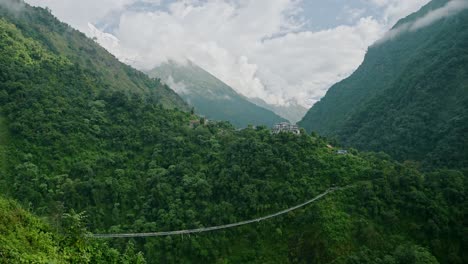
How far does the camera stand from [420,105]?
65.4 metres

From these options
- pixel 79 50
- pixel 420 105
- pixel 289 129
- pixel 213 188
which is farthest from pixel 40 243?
pixel 79 50

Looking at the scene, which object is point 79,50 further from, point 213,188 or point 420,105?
point 420,105

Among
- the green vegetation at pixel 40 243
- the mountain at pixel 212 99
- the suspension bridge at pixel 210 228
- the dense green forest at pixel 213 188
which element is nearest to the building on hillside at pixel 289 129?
the dense green forest at pixel 213 188

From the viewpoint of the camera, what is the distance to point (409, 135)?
199 feet

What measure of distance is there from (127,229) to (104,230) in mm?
1771

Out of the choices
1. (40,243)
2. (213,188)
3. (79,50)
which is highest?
(79,50)

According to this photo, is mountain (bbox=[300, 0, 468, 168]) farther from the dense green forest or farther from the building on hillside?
the dense green forest

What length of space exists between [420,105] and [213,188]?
4578 centimetres

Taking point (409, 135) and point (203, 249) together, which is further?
point (409, 135)

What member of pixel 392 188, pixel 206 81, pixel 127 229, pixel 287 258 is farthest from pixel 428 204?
pixel 206 81

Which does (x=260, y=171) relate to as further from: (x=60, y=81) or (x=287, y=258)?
(x=60, y=81)

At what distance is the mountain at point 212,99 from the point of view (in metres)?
142

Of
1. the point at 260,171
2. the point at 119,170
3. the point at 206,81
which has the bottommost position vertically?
the point at 119,170

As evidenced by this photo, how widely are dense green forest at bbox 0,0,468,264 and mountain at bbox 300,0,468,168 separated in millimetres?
20804
